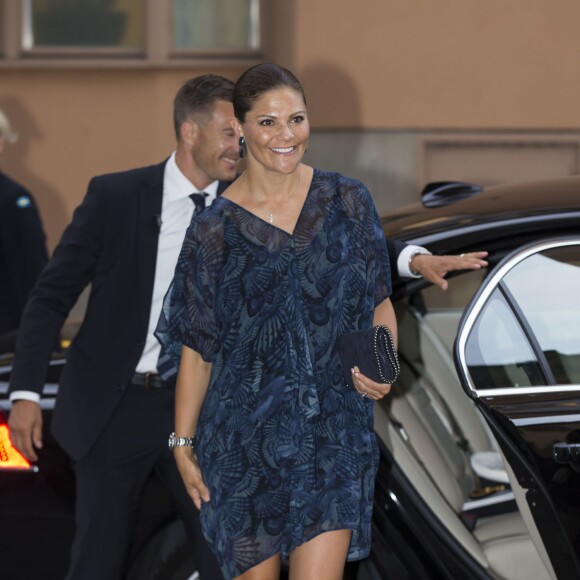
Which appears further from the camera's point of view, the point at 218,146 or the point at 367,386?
the point at 218,146

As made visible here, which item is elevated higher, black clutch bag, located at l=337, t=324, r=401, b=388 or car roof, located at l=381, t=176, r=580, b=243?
car roof, located at l=381, t=176, r=580, b=243

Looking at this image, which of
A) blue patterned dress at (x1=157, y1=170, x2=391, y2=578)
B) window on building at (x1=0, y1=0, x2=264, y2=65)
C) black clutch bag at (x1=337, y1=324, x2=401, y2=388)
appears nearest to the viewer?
black clutch bag at (x1=337, y1=324, x2=401, y2=388)

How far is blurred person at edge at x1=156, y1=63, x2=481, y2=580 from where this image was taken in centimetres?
301

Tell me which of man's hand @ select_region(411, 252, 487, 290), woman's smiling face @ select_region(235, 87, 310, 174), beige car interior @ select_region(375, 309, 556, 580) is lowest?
beige car interior @ select_region(375, 309, 556, 580)

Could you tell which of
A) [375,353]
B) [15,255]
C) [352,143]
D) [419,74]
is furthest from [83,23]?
[375,353]

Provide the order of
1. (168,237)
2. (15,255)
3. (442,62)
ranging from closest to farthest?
(168,237)
(15,255)
(442,62)

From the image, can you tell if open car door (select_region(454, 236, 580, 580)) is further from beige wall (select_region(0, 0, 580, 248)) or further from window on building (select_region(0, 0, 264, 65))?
window on building (select_region(0, 0, 264, 65))

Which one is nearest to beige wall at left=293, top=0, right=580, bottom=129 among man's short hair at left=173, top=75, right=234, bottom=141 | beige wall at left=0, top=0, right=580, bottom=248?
beige wall at left=0, top=0, right=580, bottom=248

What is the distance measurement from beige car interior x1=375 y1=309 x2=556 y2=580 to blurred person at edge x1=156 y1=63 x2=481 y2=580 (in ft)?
1.30

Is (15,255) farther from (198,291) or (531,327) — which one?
(531,327)

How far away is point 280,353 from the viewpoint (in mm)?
3021

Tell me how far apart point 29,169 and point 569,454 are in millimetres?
7054

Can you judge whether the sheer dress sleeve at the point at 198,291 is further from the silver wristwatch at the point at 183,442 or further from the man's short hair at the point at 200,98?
the man's short hair at the point at 200,98

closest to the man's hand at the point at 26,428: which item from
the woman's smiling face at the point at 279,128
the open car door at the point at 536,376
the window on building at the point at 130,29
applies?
the woman's smiling face at the point at 279,128
